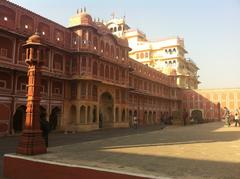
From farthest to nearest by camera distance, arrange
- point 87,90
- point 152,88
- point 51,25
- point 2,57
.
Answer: point 152,88, point 87,90, point 51,25, point 2,57

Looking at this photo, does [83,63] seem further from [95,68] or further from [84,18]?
[84,18]

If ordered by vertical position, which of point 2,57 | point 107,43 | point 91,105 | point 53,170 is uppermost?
point 107,43

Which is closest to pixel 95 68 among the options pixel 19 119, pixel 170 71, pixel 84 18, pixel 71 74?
pixel 71 74

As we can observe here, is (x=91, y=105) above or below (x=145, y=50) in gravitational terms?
below

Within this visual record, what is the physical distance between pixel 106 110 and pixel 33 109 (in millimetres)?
29044

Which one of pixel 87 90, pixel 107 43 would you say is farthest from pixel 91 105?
pixel 107 43

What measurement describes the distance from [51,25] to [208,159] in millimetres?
24689

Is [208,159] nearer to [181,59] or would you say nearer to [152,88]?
[152,88]

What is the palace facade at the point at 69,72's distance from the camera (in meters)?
24.8

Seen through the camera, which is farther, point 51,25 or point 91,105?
point 91,105

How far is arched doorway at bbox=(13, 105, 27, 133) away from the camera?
27217 millimetres

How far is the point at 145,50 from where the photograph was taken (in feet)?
240

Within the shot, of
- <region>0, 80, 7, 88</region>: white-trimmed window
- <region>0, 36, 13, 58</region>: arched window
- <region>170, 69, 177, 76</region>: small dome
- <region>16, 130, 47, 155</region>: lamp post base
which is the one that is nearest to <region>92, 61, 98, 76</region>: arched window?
<region>0, 36, 13, 58</region>: arched window

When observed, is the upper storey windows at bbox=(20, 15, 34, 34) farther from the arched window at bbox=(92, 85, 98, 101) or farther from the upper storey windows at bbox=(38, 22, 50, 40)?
the arched window at bbox=(92, 85, 98, 101)
